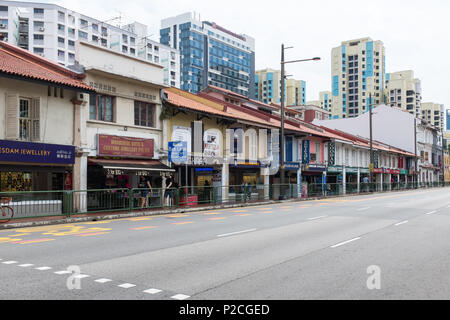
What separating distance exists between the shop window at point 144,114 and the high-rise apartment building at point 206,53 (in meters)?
93.4

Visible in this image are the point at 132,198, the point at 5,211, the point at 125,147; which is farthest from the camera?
the point at 125,147

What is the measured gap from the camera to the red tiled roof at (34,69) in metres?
18.3

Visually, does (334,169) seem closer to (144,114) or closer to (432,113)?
(144,114)

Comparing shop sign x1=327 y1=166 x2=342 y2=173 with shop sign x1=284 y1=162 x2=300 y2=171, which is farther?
shop sign x1=327 y1=166 x2=342 y2=173

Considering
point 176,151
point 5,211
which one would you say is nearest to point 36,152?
point 5,211

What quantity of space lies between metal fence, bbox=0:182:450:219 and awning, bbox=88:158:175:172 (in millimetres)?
1773

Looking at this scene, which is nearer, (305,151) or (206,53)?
(305,151)

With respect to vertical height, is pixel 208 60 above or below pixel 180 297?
above

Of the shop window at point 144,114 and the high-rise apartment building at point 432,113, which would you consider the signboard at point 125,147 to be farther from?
the high-rise apartment building at point 432,113

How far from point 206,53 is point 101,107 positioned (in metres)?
104

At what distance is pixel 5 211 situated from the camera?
15.0 m

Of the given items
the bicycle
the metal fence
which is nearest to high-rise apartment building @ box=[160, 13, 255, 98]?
the metal fence

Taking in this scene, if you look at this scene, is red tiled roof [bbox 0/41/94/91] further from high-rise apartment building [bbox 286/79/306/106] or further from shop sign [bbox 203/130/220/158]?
high-rise apartment building [bbox 286/79/306/106]

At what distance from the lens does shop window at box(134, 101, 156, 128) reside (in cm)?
2422
